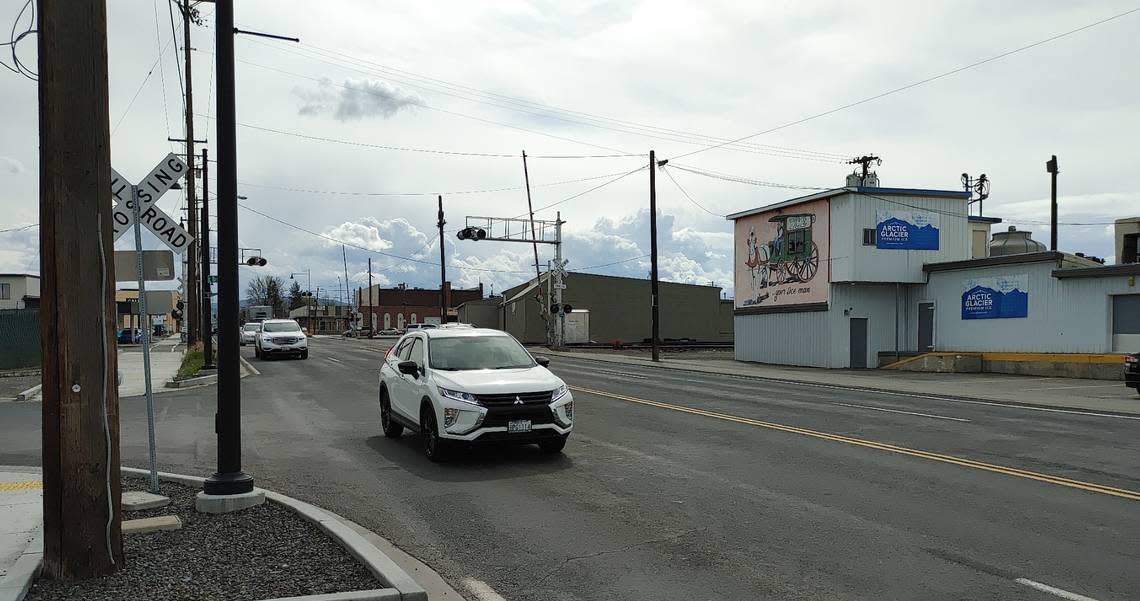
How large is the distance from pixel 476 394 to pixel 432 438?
91cm

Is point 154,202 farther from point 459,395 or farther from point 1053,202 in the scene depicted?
point 1053,202

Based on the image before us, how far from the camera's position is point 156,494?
791 cm

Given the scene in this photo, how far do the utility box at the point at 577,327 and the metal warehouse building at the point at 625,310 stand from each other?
2.14ft

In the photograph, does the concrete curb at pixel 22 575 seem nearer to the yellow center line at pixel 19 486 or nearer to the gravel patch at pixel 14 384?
the yellow center line at pixel 19 486

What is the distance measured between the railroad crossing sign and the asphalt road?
9.13 ft

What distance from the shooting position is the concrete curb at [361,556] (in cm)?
510

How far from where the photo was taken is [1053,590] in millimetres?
5344

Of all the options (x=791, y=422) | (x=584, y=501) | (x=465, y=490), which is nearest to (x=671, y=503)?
(x=584, y=501)

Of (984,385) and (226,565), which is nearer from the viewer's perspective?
(226,565)

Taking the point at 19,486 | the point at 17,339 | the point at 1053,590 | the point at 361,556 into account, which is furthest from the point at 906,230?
the point at 17,339

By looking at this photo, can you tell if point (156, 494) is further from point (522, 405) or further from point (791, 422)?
point (791, 422)

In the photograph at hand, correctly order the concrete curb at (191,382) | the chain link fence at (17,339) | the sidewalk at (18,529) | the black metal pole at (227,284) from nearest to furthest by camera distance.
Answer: the sidewalk at (18,529) < the black metal pole at (227,284) < the concrete curb at (191,382) < the chain link fence at (17,339)

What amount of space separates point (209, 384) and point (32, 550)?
59.8 ft

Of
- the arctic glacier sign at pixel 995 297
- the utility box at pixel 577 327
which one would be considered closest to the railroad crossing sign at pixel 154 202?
the arctic glacier sign at pixel 995 297
